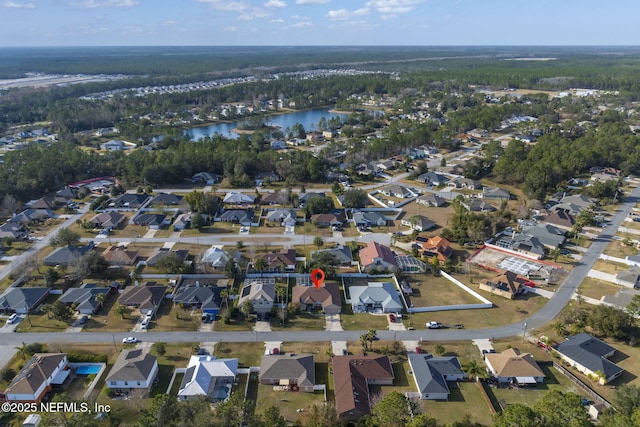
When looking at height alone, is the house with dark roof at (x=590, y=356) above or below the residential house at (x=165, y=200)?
below

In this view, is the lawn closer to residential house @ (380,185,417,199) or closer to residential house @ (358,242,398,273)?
residential house @ (358,242,398,273)

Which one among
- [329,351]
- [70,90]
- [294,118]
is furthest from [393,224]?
[70,90]

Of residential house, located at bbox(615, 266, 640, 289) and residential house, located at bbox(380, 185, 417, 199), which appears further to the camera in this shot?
residential house, located at bbox(380, 185, 417, 199)

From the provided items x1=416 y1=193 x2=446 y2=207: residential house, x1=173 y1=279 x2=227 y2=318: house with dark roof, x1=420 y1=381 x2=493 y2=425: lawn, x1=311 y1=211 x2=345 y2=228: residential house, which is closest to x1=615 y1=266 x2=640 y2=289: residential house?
x1=420 y1=381 x2=493 y2=425: lawn

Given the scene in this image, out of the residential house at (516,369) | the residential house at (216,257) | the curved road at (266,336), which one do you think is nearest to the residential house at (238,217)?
the residential house at (216,257)

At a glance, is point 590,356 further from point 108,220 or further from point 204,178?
point 204,178

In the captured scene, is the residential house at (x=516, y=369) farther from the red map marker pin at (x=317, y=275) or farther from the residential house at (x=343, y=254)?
the residential house at (x=343, y=254)
